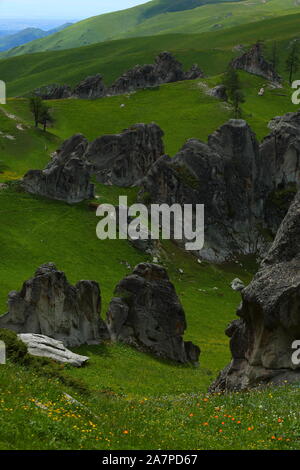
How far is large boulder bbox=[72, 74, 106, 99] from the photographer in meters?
178

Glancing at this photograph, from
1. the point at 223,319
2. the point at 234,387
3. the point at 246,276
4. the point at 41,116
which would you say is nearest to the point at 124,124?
the point at 41,116

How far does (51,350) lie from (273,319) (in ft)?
58.9

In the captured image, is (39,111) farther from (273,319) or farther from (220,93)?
(273,319)

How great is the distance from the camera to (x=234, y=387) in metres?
34.4

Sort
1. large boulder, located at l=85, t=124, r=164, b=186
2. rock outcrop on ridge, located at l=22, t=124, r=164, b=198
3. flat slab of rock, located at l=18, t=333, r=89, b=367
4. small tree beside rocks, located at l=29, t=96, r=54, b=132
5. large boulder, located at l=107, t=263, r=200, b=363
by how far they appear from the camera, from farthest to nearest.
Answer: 1. small tree beside rocks, located at l=29, t=96, r=54, b=132
2. large boulder, located at l=85, t=124, r=164, b=186
3. rock outcrop on ridge, located at l=22, t=124, r=164, b=198
4. large boulder, located at l=107, t=263, r=200, b=363
5. flat slab of rock, located at l=18, t=333, r=89, b=367

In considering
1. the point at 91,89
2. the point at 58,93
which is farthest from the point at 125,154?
the point at 58,93

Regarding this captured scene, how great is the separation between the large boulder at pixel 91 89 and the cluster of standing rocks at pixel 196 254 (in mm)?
77023

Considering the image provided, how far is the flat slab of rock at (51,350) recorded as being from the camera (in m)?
40.3

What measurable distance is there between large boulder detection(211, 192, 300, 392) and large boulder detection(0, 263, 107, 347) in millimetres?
17703

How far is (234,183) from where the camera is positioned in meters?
94.7

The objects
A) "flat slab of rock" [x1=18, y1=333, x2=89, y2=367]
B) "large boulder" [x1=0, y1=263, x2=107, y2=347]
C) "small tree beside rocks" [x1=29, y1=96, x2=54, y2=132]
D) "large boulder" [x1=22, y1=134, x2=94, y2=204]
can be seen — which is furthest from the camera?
"small tree beside rocks" [x1=29, y1=96, x2=54, y2=132]

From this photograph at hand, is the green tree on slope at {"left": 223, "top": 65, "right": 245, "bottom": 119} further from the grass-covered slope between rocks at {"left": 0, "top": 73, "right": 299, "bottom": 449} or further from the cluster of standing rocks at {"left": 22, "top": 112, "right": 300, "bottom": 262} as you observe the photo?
the cluster of standing rocks at {"left": 22, "top": 112, "right": 300, "bottom": 262}

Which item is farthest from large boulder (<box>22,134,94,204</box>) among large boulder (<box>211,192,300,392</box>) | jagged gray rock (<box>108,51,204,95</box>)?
jagged gray rock (<box>108,51,204,95</box>)
